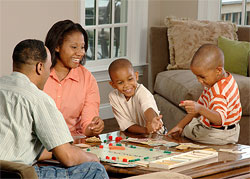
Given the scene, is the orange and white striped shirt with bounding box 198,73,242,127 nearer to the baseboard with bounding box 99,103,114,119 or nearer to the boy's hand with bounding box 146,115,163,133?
the boy's hand with bounding box 146,115,163,133

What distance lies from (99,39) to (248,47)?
156cm

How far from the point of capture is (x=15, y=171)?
4.95ft

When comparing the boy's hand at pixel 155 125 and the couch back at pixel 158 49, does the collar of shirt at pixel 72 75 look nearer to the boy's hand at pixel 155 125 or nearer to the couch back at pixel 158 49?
the boy's hand at pixel 155 125

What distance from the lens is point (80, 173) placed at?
6.11ft

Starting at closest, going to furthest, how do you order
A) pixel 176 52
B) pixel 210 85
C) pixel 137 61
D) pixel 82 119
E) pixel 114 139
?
1. pixel 114 139
2. pixel 210 85
3. pixel 82 119
4. pixel 176 52
5. pixel 137 61

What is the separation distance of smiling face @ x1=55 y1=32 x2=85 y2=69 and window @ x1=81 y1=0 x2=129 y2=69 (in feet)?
6.50

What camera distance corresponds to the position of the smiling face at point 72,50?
2.90 meters

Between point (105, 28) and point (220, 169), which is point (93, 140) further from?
point (105, 28)

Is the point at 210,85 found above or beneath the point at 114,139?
above

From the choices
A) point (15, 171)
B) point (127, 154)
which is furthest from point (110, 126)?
point (15, 171)

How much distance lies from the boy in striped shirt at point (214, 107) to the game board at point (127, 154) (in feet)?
1.31

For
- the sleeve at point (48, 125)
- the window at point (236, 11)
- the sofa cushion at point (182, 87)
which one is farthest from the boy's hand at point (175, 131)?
the window at point (236, 11)

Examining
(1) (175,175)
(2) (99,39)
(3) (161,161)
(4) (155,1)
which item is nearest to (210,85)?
(3) (161,161)

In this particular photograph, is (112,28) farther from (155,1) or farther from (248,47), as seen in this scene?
(248,47)
